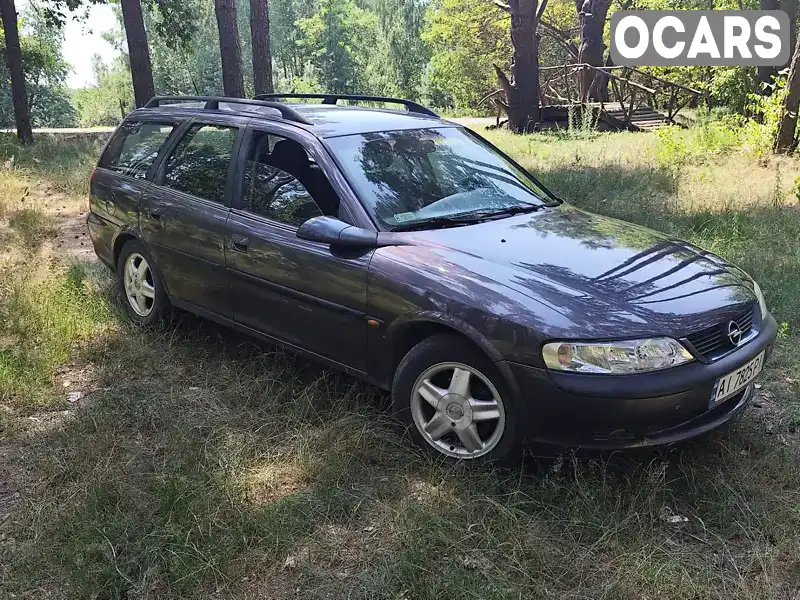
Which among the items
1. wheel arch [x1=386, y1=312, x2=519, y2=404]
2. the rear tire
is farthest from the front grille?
the rear tire

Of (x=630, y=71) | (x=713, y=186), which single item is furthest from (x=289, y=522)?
(x=630, y=71)

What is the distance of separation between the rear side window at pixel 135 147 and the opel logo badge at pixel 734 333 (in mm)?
3937

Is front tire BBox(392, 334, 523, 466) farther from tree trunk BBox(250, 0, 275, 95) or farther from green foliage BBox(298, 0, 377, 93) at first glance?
green foliage BBox(298, 0, 377, 93)

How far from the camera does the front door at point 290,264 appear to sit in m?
3.64

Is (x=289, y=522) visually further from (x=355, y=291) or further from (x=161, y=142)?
(x=161, y=142)

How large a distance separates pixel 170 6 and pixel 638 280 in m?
17.7

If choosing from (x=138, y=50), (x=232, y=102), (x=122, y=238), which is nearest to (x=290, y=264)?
(x=232, y=102)

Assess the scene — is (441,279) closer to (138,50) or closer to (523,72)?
(138,50)

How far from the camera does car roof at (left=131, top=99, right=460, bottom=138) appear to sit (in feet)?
13.7

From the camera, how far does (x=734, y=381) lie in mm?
3113

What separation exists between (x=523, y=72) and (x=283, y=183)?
15.8m

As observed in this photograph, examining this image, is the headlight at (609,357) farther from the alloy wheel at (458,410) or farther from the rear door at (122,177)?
the rear door at (122,177)

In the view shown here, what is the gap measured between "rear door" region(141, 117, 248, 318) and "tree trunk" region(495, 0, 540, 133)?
48.6 ft

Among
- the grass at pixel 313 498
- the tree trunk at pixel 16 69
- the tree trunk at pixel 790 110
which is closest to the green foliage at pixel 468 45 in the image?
the tree trunk at pixel 16 69
